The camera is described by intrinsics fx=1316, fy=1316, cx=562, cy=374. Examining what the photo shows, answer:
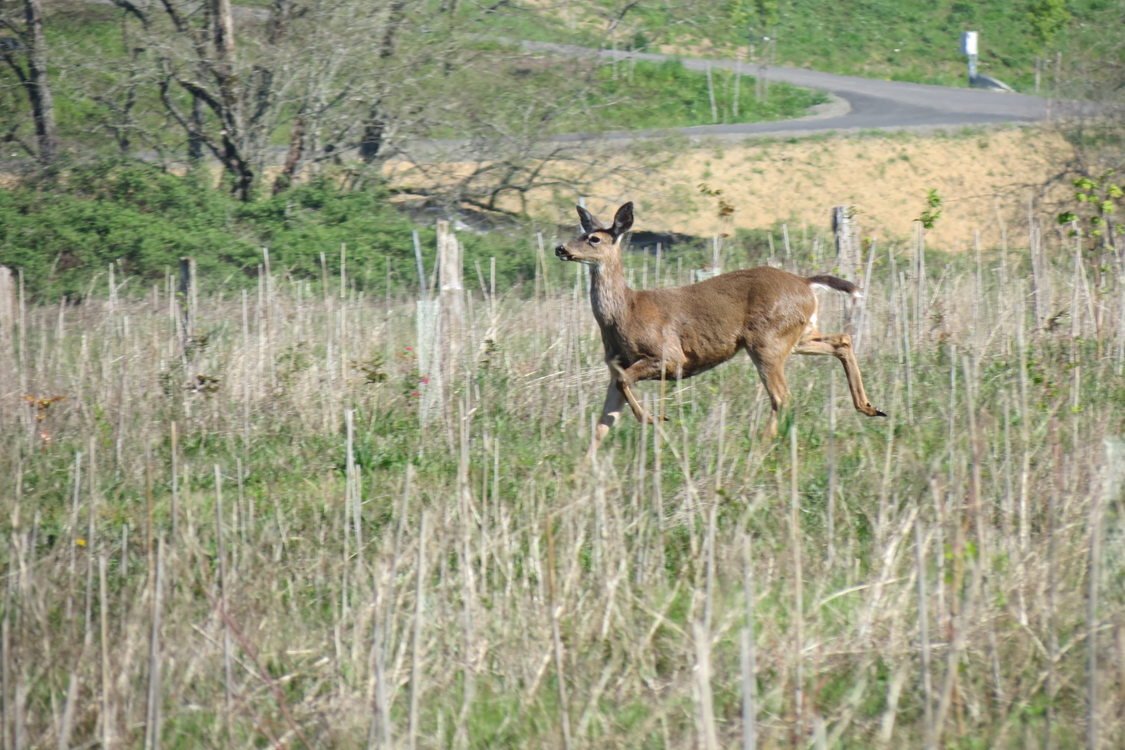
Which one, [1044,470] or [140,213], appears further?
[140,213]

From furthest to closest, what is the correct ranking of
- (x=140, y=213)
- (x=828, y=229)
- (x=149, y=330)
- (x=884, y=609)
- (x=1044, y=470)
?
(x=828, y=229) → (x=140, y=213) → (x=149, y=330) → (x=1044, y=470) → (x=884, y=609)

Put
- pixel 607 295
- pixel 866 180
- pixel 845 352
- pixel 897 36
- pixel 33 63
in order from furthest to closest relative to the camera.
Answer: pixel 897 36, pixel 866 180, pixel 33 63, pixel 845 352, pixel 607 295

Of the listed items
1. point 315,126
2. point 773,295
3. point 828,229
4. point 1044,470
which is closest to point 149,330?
point 773,295

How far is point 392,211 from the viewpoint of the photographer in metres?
19.0

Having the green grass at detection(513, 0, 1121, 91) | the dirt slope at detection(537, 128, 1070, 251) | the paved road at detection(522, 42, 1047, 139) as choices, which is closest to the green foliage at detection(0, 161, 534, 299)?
the dirt slope at detection(537, 128, 1070, 251)

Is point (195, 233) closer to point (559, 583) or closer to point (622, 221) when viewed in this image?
point (622, 221)

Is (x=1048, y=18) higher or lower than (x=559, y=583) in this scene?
higher

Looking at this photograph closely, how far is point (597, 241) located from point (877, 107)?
2460 centimetres

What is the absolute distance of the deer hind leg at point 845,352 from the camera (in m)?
7.86

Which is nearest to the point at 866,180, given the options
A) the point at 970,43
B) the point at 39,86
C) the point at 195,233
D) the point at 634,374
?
the point at 195,233

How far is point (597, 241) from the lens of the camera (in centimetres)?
794

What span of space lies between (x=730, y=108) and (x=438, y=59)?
1459 centimetres

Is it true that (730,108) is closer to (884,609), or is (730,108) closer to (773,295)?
(773,295)

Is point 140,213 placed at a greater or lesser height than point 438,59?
lesser
